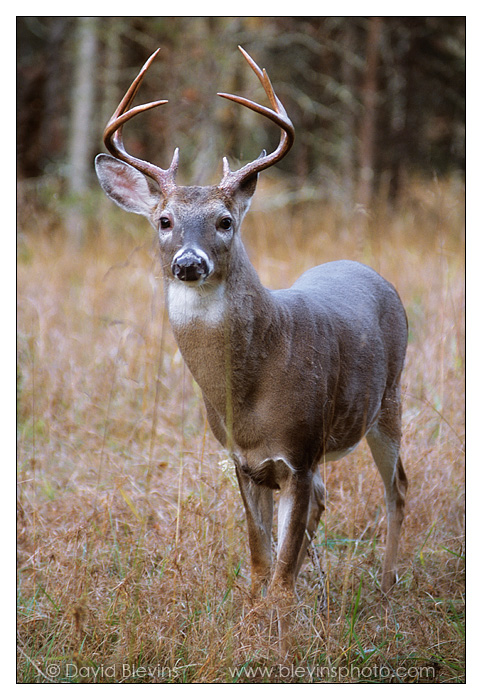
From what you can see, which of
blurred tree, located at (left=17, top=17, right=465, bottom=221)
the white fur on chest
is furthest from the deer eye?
blurred tree, located at (left=17, top=17, right=465, bottom=221)

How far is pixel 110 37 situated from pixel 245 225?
490cm

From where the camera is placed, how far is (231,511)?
10.9 feet

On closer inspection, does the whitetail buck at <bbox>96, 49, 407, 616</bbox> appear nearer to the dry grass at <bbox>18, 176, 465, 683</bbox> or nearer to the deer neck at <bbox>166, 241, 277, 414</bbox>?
the deer neck at <bbox>166, 241, 277, 414</bbox>

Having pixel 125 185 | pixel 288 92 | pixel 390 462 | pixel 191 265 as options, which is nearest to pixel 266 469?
pixel 191 265

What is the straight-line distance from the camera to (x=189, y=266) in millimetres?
2396

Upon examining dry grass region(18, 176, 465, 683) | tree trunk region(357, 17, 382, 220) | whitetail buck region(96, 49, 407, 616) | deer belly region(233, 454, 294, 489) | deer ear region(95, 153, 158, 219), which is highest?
tree trunk region(357, 17, 382, 220)

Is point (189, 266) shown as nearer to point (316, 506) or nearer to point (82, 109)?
point (316, 506)

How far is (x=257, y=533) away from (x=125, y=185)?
4.65 feet

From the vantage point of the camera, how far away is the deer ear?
2916 mm

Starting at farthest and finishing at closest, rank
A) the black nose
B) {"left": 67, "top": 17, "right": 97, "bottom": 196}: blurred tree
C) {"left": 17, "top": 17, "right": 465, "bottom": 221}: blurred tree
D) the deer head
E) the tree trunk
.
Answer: {"left": 67, "top": 17, "right": 97, "bottom": 196}: blurred tree, {"left": 17, "top": 17, "right": 465, "bottom": 221}: blurred tree, the tree trunk, the deer head, the black nose

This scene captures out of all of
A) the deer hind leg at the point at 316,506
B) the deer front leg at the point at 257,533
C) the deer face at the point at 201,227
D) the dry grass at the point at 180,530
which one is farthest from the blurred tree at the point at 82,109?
the deer front leg at the point at 257,533

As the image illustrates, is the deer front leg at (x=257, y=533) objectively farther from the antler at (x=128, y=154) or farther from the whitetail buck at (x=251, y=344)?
the antler at (x=128, y=154)

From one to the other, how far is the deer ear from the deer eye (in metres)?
0.36

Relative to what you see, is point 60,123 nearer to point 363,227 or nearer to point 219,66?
point 219,66
